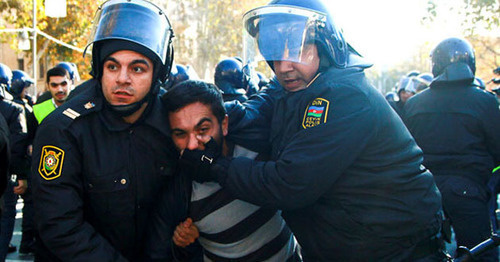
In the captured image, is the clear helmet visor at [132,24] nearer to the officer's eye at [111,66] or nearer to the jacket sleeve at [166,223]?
the officer's eye at [111,66]

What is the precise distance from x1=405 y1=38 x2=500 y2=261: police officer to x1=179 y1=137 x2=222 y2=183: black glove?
205 cm

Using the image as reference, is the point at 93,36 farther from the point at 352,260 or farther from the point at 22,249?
the point at 22,249

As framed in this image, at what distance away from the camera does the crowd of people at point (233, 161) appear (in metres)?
1.99

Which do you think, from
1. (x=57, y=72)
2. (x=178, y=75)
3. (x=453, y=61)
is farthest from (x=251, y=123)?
(x=57, y=72)

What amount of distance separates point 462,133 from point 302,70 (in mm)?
1888

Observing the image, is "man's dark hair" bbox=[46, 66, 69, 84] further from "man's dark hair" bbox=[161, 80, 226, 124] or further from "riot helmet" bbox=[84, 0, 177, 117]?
"man's dark hair" bbox=[161, 80, 226, 124]

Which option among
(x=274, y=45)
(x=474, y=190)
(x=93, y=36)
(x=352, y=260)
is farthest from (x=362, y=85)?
(x=474, y=190)

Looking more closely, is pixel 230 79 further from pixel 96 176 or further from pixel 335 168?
pixel 335 168

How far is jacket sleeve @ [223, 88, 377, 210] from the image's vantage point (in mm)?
1920

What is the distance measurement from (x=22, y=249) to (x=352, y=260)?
14.6 feet

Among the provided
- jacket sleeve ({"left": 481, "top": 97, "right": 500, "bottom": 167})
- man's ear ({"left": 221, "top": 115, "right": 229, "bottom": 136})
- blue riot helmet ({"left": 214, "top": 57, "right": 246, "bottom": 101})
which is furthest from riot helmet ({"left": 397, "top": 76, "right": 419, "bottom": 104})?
man's ear ({"left": 221, "top": 115, "right": 229, "bottom": 136})

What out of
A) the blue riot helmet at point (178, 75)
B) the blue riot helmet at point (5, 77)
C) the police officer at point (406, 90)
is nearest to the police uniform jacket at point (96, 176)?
the blue riot helmet at point (178, 75)

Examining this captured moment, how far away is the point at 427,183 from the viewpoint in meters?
2.13

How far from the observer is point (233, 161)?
2.08m
